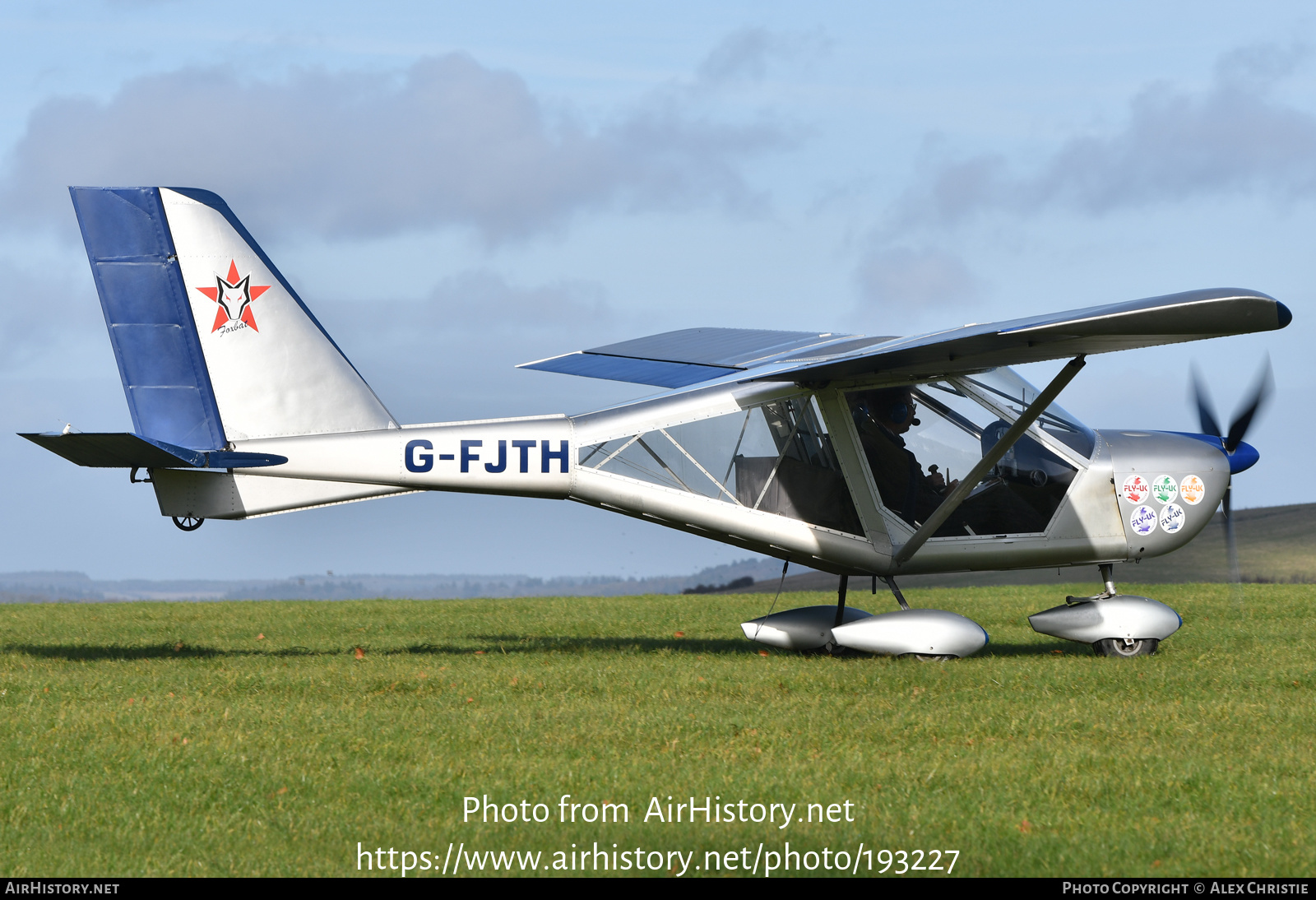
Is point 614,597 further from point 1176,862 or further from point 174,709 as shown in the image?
point 1176,862

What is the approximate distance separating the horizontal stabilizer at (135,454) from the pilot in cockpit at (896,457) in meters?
5.42

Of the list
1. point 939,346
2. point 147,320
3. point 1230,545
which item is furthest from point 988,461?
point 147,320

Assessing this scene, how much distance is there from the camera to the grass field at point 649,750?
5.05 metres

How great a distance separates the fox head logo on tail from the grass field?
3230 mm

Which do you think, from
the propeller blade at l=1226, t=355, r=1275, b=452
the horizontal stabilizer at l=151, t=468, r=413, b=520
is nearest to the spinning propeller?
the propeller blade at l=1226, t=355, r=1275, b=452

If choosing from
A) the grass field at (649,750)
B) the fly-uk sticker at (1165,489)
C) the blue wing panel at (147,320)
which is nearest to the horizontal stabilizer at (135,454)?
the blue wing panel at (147,320)

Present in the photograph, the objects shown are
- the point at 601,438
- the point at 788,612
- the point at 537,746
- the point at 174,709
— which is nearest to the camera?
the point at 537,746

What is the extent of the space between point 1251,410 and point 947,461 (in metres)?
3.34

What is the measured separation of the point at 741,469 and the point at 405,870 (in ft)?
21.2

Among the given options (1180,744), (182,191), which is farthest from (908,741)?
(182,191)

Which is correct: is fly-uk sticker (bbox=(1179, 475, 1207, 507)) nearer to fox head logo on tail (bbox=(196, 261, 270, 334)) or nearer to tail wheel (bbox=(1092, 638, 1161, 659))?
tail wheel (bbox=(1092, 638, 1161, 659))

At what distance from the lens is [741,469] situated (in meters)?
10.7

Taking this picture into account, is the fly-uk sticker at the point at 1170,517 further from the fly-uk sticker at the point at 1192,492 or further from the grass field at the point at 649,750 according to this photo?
the grass field at the point at 649,750

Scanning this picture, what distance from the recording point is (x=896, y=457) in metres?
10.7
